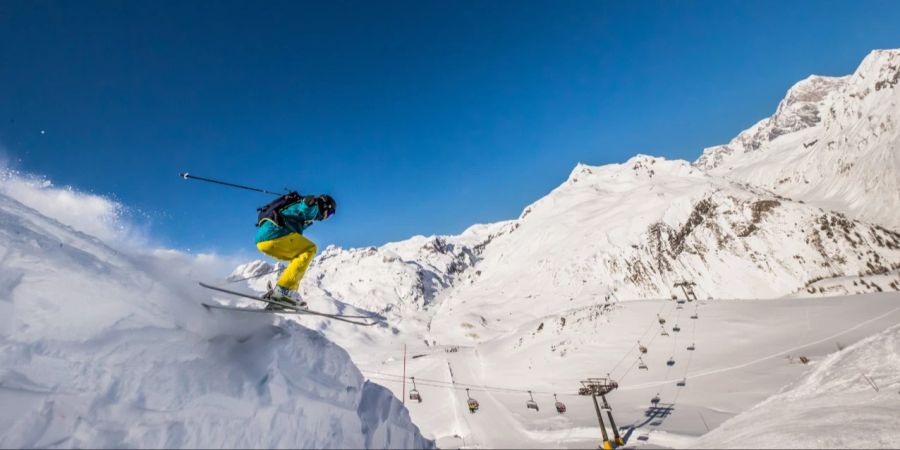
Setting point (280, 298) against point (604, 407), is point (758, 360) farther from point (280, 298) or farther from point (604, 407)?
point (280, 298)

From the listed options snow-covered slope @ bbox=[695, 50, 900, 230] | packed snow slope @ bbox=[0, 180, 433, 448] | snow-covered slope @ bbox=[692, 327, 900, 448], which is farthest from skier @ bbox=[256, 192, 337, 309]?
snow-covered slope @ bbox=[695, 50, 900, 230]

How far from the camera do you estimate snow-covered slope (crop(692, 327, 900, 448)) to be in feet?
33.2

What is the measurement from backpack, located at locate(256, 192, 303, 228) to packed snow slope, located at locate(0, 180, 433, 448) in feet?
7.12

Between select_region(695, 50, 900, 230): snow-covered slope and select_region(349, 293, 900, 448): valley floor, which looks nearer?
select_region(349, 293, 900, 448): valley floor

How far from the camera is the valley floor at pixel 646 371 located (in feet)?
98.8

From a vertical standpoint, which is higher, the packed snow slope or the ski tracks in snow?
the ski tracks in snow

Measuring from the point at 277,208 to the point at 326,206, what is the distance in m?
1.15

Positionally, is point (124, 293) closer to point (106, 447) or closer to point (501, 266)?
point (106, 447)

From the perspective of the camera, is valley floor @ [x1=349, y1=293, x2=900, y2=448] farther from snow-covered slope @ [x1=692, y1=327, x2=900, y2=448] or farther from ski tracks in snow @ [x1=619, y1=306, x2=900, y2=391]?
snow-covered slope @ [x1=692, y1=327, x2=900, y2=448]

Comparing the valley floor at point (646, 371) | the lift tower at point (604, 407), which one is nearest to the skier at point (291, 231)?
the lift tower at point (604, 407)

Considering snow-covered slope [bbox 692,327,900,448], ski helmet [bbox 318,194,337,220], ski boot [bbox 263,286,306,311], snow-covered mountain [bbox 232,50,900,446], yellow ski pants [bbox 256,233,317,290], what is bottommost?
snow-covered slope [bbox 692,327,900,448]

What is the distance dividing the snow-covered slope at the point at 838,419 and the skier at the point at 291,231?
12.9 m

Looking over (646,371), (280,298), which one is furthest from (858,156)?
(280,298)

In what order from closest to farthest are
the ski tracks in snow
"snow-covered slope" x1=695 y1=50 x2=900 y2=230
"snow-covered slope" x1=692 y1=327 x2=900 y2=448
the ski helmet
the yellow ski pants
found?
the yellow ski pants < the ski helmet < "snow-covered slope" x1=692 y1=327 x2=900 y2=448 < the ski tracks in snow < "snow-covered slope" x1=695 y1=50 x2=900 y2=230
